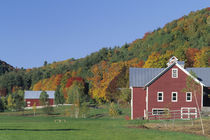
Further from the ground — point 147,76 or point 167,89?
point 147,76

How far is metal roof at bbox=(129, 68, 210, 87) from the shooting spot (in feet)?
189

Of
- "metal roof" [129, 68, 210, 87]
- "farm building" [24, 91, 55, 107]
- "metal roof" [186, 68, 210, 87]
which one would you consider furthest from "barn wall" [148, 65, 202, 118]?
"farm building" [24, 91, 55, 107]

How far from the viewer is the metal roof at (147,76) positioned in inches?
2271

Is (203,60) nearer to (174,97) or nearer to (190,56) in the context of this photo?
(190,56)

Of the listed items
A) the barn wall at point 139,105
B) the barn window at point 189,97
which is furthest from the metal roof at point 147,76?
the barn window at point 189,97

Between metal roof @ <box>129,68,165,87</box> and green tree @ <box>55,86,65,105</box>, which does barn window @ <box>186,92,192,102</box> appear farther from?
green tree @ <box>55,86,65,105</box>

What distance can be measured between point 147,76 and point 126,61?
86.2 m

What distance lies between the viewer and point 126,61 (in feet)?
475

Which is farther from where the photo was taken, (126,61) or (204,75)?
(126,61)

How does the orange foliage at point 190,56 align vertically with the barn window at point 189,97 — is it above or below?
above

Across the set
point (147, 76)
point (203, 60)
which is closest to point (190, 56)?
point (203, 60)

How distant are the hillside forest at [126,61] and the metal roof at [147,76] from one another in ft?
96.0

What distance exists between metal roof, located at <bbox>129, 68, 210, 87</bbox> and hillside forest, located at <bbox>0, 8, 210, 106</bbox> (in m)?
29.3

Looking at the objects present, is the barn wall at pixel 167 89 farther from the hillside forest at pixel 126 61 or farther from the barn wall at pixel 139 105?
the hillside forest at pixel 126 61
